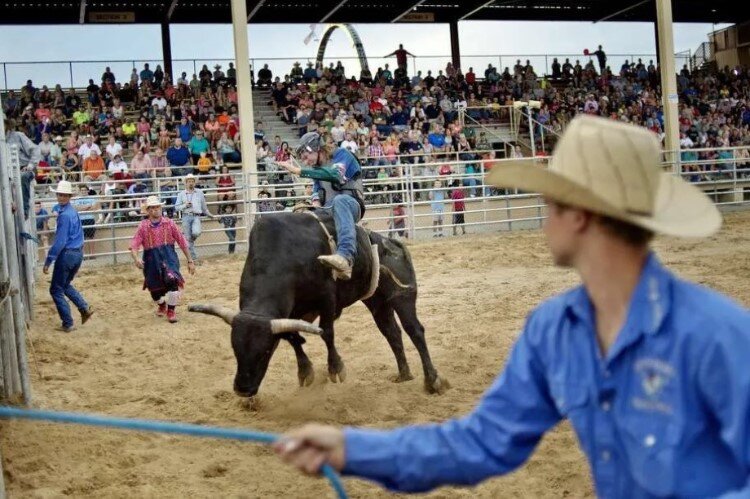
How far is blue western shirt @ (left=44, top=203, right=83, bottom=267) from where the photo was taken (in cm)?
1006

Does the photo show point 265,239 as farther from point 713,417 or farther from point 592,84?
point 592,84

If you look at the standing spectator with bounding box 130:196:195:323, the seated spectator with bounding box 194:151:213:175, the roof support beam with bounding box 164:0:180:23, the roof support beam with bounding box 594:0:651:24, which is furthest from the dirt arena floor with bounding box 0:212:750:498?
the roof support beam with bounding box 594:0:651:24

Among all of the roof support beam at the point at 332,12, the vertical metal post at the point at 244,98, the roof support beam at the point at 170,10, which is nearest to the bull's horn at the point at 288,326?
the vertical metal post at the point at 244,98

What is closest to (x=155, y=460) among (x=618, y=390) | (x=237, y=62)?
(x=618, y=390)

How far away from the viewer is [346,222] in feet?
22.4

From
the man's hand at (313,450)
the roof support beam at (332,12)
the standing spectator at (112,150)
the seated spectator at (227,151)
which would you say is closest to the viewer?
the man's hand at (313,450)

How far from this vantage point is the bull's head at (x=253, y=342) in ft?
19.3

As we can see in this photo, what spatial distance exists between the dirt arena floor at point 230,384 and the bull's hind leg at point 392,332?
125 millimetres

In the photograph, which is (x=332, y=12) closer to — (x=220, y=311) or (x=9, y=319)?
(x=220, y=311)

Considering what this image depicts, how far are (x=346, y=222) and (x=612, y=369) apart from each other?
509cm

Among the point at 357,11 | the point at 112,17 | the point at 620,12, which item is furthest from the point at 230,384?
the point at 620,12

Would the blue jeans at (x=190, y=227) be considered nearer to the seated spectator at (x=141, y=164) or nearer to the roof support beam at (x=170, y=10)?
the seated spectator at (x=141, y=164)

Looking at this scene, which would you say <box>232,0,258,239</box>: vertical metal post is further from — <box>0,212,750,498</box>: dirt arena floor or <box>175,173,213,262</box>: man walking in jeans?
<box>0,212,750,498</box>: dirt arena floor

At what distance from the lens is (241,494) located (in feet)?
15.5
